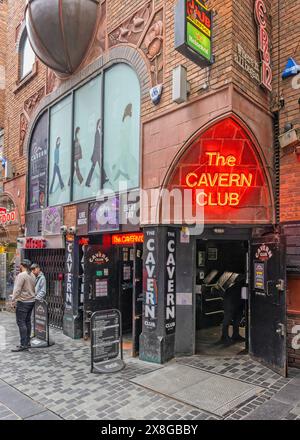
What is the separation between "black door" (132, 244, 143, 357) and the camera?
723cm

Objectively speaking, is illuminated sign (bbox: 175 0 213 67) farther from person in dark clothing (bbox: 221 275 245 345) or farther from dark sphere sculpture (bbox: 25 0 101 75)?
person in dark clothing (bbox: 221 275 245 345)

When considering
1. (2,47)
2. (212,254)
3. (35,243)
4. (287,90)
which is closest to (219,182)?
(287,90)

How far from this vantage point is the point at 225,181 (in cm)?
685

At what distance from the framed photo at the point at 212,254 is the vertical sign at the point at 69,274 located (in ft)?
11.9

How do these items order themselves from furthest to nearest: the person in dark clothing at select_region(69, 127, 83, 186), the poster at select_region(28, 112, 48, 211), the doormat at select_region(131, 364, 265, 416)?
the poster at select_region(28, 112, 48, 211) → the person in dark clothing at select_region(69, 127, 83, 186) → the doormat at select_region(131, 364, 265, 416)

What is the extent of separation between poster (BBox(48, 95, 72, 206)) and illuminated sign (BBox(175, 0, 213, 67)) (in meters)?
5.11

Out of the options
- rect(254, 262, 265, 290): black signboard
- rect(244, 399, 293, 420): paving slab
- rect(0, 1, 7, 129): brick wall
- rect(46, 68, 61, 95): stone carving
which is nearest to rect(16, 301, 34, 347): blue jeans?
rect(254, 262, 265, 290): black signboard

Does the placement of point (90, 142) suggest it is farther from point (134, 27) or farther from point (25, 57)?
point (25, 57)

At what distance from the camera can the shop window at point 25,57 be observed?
1265 centimetres

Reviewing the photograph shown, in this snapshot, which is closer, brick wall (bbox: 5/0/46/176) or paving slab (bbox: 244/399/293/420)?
paving slab (bbox: 244/399/293/420)

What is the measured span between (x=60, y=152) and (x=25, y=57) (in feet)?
16.4

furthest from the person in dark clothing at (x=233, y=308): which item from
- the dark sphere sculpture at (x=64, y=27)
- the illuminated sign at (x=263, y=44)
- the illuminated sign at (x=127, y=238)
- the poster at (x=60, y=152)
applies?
the dark sphere sculpture at (x=64, y=27)
